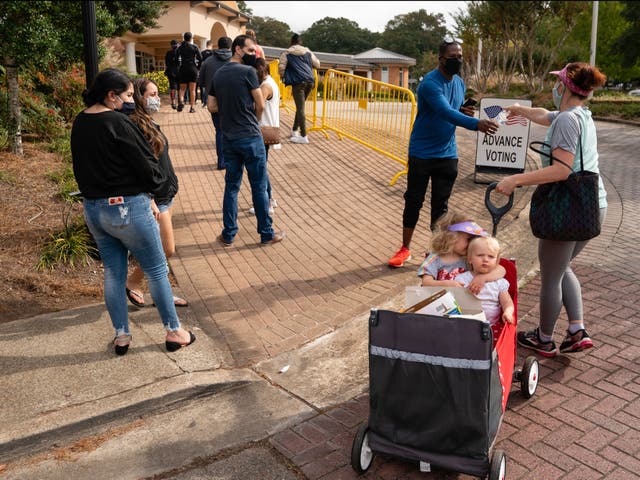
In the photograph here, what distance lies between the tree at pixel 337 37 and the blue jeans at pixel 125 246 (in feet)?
356

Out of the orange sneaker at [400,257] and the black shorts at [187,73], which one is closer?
the orange sneaker at [400,257]

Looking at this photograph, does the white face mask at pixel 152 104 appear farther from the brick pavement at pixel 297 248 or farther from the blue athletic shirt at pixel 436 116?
the blue athletic shirt at pixel 436 116

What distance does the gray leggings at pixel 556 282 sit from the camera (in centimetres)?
405

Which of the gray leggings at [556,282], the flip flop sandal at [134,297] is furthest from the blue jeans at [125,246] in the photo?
the gray leggings at [556,282]

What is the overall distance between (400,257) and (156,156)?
2.75 m

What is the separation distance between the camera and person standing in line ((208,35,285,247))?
6.23m

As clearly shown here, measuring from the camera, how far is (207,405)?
3812 millimetres

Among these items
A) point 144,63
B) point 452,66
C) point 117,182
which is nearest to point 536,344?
point 452,66

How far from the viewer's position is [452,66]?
212 inches

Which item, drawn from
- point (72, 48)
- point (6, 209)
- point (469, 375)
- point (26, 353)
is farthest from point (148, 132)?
point (72, 48)

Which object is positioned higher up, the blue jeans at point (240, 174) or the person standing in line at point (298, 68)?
the person standing in line at point (298, 68)

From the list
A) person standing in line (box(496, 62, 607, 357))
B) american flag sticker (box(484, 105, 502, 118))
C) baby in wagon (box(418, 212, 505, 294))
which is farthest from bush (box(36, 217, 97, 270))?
american flag sticker (box(484, 105, 502, 118))

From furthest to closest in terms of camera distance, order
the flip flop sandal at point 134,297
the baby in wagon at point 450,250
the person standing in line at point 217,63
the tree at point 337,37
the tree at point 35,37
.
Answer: the tree at point 337,37 < the person standing in line at point 217,63 < the tree at point 35,37 < the flip flop sandal at point 134,297 < the baby in wagon at point 450,250

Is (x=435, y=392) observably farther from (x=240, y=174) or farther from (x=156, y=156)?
(x=240, y=174)
